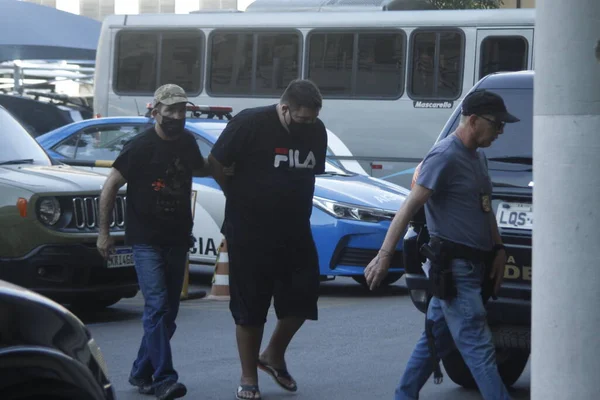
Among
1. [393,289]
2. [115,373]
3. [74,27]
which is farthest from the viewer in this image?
[74,27]

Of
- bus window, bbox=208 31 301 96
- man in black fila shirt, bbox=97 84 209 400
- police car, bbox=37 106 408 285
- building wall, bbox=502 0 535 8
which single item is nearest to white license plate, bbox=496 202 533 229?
man in black fila shirt, bbox=97 84 209 400

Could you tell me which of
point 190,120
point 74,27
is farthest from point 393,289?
point 74,27

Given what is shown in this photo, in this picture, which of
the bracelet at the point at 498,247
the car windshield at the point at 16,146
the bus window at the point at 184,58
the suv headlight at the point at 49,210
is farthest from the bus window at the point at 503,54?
the bracelet at the point at 498,247

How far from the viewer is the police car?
37.2 feet

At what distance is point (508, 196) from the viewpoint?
21.9 ft

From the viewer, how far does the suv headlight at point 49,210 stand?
30.3 ft

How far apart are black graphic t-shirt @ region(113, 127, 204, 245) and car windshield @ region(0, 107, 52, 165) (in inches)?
115

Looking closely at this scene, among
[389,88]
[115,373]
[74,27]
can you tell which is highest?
[74,27]

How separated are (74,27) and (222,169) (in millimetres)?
23637

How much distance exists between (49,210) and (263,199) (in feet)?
9.23

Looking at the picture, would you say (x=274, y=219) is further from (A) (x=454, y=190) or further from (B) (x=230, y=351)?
(B) (x=230, y=351)

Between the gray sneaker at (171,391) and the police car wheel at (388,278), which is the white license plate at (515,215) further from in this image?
the police car wheel at (388,278)

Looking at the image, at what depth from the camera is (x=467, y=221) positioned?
19.3 ft

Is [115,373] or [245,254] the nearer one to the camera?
[245,254]
